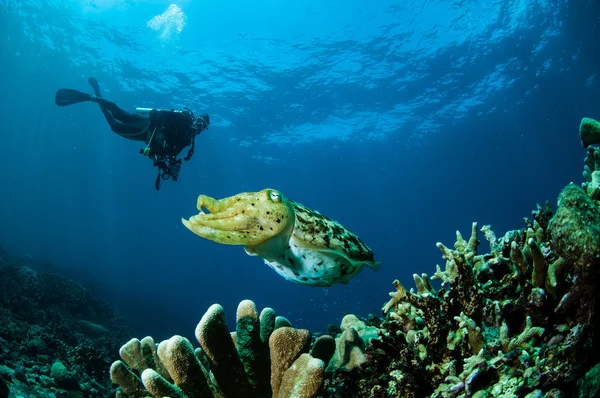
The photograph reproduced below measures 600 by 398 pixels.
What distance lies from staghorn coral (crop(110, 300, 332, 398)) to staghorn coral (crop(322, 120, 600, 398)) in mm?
418

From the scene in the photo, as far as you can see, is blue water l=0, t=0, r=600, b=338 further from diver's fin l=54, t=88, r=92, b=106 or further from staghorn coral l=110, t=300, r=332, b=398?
diver's fin l=54, t=88, r=92, b=106

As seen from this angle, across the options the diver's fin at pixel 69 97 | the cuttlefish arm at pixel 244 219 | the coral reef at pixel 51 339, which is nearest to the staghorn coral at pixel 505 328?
the cuttlefish arm at pixel 244 219

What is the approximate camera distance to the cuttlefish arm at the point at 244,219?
2773 millimetres

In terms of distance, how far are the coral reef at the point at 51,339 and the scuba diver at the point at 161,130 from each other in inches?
219

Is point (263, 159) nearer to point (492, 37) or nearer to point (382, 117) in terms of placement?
point (382, 117)

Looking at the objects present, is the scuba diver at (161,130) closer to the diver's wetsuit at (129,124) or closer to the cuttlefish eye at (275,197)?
the diver's wetsuit at (129,124)

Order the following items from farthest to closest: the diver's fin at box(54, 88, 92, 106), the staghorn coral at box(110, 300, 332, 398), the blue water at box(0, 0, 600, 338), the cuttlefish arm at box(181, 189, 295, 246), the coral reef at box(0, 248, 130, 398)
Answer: the blue water at box(0, 0, 600, 338) < the diver's fin at box(54, 88, 92, 106) < the coral reef at box(0, 248, 130, 398) < the cuttlefish arm at box(181, 189, 295, 246) < the staghorn coral at box(110, 300, 332, 398)

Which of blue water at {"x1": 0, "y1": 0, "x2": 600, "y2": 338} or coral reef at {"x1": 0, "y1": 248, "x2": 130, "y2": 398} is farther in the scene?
blue water at {"x1": 0, "y1": 0, "x2": 600, "y2": 338}

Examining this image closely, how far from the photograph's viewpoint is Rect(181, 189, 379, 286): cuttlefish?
2.82 meters

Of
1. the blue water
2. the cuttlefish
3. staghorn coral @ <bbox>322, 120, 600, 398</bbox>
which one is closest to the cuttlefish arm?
the cuttlefish

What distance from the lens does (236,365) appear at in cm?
262

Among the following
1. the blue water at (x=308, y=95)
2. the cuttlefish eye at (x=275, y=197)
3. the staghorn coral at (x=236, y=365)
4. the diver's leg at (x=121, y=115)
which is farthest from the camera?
the blue water at (x=308, y=95)

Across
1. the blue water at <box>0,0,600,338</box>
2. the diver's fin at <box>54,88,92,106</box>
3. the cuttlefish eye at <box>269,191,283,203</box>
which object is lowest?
the cuttlefish eye at <box>269,191,283,203</box>

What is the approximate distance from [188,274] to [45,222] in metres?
49.6
